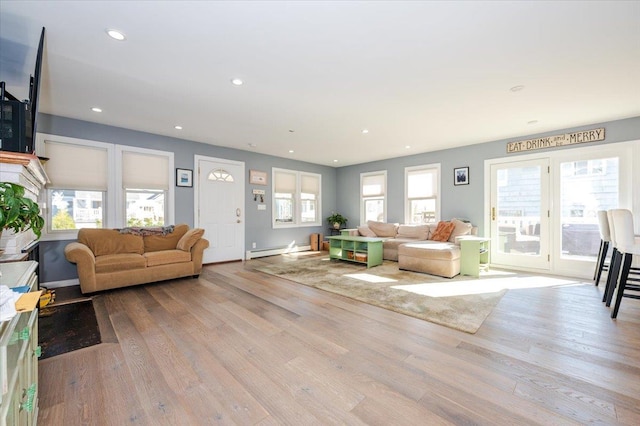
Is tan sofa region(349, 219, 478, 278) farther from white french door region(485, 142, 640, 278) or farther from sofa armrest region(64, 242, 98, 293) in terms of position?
sofa armrest region(64, 242, 98, 293)

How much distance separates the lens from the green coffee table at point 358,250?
16.8 feet

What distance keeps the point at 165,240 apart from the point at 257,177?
243 centimetres

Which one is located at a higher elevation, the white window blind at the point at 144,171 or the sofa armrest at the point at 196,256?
the white window blind at the point at 144,171

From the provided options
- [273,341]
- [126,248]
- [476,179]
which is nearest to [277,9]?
[273,341]

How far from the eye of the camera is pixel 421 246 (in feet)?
15.3

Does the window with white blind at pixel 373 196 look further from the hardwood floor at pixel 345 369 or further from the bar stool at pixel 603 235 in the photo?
the hardwood floor at pixel 345 369

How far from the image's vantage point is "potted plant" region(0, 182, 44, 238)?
3.58 feet

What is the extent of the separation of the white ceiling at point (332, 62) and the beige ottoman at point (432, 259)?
2.05 meters

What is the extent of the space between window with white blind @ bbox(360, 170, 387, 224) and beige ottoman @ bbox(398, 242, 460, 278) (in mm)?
2229

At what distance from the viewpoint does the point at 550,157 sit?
15.1ft

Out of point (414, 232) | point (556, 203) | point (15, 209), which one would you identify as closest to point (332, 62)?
point (15, 209)

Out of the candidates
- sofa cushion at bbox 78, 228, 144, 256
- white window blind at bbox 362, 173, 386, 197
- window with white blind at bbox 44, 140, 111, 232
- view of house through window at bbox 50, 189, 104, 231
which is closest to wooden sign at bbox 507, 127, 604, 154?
white window blind at bbox 362, 173, 386, 197

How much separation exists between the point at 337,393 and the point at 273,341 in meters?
0.81

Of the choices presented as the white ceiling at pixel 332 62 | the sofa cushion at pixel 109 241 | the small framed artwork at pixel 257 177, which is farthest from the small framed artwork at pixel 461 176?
the sofa cushion at pixel 109 241
